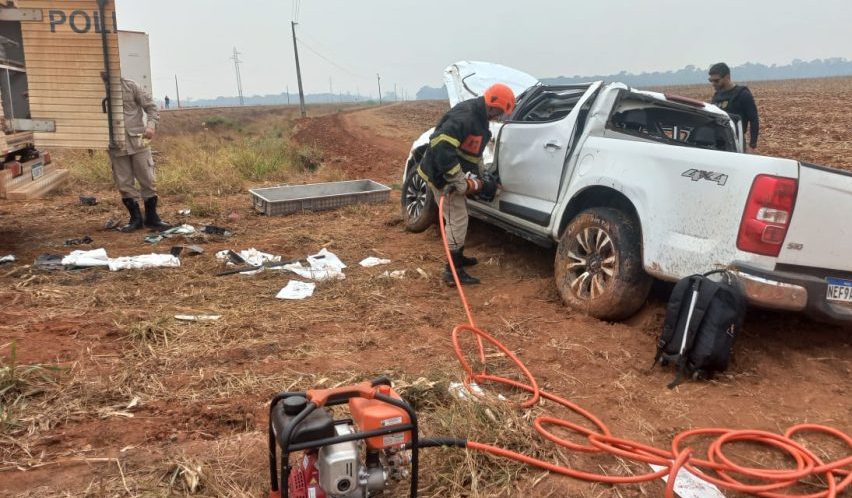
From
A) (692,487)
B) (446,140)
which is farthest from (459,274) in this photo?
(692,487)

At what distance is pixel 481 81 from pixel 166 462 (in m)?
5.00

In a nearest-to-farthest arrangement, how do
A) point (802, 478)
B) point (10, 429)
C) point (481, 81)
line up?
point (802, 478) → point (10, 429) → point (481, 81)

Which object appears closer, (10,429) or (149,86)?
(10,429)

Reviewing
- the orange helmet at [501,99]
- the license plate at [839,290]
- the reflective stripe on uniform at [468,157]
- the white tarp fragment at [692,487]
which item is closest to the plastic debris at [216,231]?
the reflective stripe on uniform at [468,157]

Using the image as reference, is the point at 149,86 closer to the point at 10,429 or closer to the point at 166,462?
the point at 10,429

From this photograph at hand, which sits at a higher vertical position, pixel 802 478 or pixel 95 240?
pixel 95 240

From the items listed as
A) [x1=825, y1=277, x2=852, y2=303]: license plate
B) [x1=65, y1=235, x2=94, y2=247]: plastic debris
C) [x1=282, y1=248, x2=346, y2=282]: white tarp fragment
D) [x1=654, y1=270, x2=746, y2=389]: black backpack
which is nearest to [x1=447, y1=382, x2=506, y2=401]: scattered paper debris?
[x1=654, y1=270, x2=746, y2=389]: black backpack

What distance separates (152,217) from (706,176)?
634 cm

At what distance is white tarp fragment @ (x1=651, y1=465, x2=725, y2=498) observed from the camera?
8.20ft

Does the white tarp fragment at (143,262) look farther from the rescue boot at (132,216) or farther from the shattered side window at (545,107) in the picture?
the shattered side window at (545,107)

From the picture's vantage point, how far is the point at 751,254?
3367 mm

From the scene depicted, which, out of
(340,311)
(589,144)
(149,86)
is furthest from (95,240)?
(589,144)

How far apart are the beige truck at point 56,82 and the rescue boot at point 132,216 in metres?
0.85

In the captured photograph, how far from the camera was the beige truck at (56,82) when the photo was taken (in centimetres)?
601
